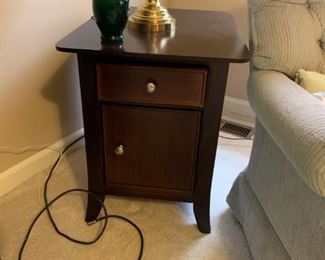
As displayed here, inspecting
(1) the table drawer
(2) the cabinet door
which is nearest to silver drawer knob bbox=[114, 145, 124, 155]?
(2) the cabinet door

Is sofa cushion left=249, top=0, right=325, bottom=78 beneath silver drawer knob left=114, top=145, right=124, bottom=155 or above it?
above

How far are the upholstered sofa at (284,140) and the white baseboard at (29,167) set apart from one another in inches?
33.0

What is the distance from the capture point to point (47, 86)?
1.44 metres

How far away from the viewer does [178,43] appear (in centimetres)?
100

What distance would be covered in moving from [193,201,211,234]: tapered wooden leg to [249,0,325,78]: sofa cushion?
0.51 meters

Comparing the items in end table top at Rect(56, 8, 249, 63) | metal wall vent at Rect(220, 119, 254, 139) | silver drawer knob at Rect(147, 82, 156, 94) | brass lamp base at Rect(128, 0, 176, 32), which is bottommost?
metal wall vent at Rect(220, 119, 254, 139)

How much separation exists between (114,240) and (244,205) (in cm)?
48

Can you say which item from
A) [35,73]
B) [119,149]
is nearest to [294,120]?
[119,149]

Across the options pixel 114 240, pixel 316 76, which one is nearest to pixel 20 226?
pixel 114 240

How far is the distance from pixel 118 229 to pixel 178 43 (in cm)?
70

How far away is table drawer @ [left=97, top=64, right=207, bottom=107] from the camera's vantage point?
0.95m

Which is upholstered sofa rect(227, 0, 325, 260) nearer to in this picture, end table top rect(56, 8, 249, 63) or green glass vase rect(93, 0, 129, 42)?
end table top rect(56, 8, 249, 63)

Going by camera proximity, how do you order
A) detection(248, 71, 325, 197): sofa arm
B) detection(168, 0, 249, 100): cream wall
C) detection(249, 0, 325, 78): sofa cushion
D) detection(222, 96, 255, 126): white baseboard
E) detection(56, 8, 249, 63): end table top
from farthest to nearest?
detection(222, 96, 255, 126): white baseboard < detection(168, 0, 249, 100): cream wall < detection(249, 0, 325, 78): sofa cushion < detection(56, 8, 249, 63): end table top < detection(248, 71, 325, 197): sofa arm

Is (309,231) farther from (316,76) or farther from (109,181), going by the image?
(109,181)
